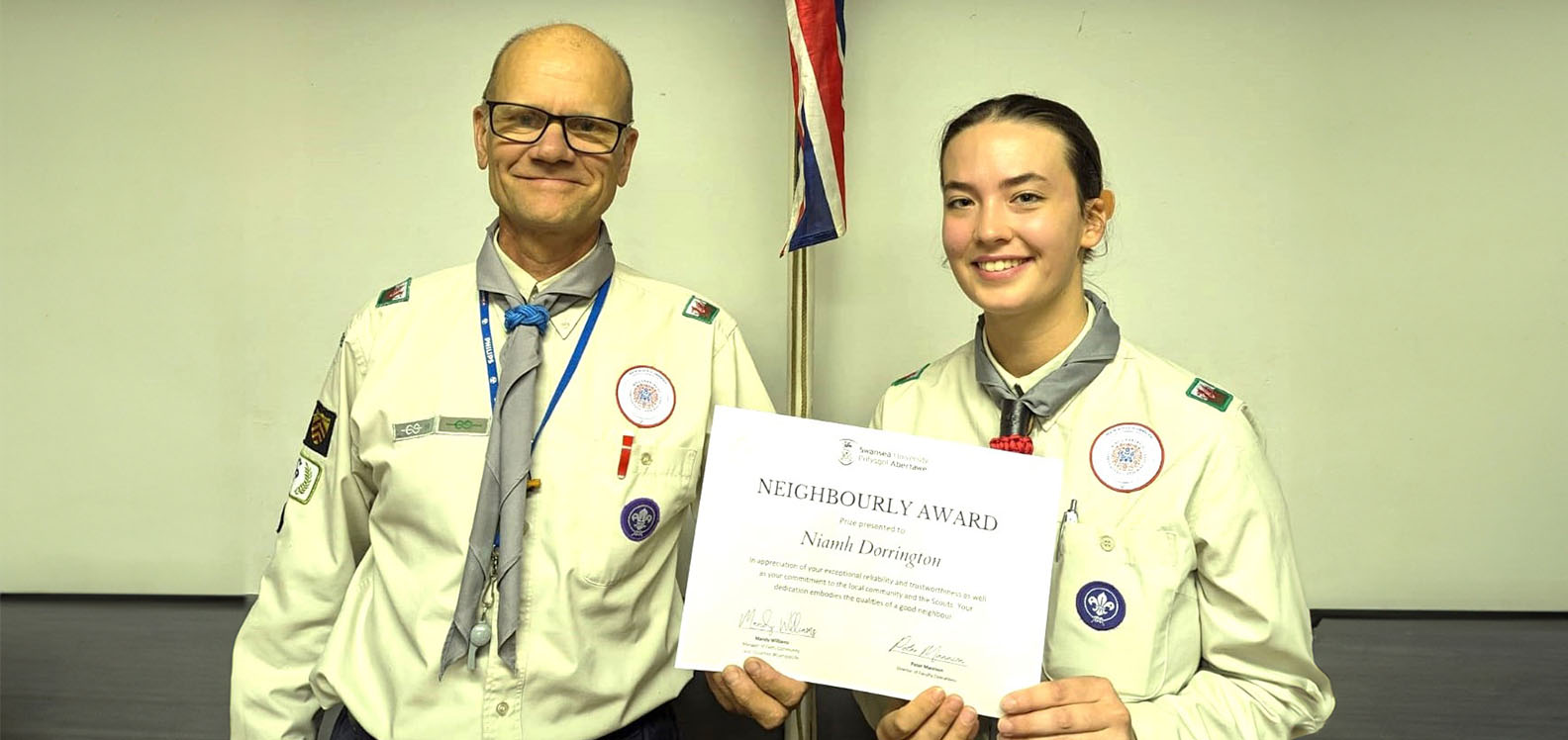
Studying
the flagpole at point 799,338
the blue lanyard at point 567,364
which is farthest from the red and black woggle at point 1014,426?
the flagpole at point 799,338

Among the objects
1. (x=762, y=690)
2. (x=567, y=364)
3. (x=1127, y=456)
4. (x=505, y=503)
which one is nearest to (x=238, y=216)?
(x=567, y=364)

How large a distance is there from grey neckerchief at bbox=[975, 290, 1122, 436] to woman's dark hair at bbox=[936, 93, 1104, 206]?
0.59 feet

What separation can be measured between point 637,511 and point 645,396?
0.18m

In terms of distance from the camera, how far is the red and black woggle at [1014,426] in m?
1.60

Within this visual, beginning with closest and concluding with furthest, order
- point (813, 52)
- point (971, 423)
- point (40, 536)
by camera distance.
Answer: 1. point (971, 423)
2. point (813, 52)
3. point (40, 536)

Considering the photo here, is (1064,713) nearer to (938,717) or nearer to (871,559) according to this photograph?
(938,717)

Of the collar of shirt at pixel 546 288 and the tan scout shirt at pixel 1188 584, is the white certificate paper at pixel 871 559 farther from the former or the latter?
the collar of shirt at pixel 546 288

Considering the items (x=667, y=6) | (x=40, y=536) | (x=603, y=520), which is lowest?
(x=40, y=536)

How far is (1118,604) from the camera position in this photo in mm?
1548

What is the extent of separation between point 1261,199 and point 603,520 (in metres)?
1.65

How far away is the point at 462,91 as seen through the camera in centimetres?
262

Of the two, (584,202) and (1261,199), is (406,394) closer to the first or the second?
(584,202)

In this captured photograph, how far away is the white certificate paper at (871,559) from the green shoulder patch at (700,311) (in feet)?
1.38

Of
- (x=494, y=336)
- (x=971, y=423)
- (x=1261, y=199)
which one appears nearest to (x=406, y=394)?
(x=494, y=336)
